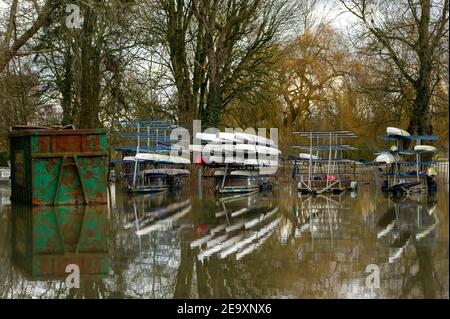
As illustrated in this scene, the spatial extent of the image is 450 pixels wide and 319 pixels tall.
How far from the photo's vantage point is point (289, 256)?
9.12 metres

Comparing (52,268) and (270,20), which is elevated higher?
(270,20)

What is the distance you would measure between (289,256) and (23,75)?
22.7 meters

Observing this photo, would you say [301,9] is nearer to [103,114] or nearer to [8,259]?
[103,114]

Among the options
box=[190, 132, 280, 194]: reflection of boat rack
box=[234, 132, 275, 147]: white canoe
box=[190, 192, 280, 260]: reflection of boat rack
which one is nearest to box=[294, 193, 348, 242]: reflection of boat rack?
box=[190, 192, 280, 260]: reflection of boat rack

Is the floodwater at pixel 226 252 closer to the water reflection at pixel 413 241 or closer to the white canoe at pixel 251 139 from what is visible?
the water reflection at pixel 413 241

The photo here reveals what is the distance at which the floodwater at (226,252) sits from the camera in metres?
7.03

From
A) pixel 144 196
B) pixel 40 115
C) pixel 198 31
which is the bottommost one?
pixel 144 196

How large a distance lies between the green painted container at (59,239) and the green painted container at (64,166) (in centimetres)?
37

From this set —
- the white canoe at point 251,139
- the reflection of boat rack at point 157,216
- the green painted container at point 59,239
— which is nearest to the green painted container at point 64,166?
the green painted container at point 59,239

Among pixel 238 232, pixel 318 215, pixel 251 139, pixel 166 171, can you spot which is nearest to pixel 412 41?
pixel 251 139

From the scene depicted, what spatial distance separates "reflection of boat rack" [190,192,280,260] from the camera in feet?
32.1

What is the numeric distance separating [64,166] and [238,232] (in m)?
6.24

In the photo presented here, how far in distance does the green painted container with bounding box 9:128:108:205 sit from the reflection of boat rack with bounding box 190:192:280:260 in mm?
3400
